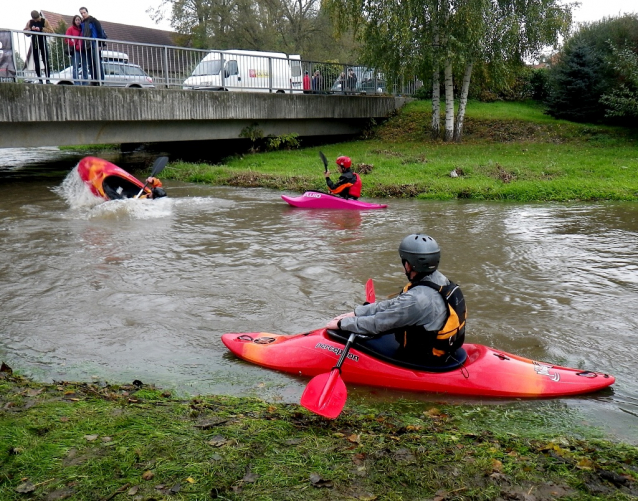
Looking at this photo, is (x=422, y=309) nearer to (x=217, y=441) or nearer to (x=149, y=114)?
(x=217, y=441)

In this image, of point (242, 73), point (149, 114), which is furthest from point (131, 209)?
point (242, 73)

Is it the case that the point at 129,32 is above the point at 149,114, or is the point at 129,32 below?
above

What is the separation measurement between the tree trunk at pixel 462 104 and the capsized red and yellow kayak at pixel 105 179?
11.2m

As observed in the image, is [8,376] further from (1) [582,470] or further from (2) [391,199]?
(2) [391,199]

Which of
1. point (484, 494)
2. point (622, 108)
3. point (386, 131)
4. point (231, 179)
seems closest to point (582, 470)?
point (484, 494)

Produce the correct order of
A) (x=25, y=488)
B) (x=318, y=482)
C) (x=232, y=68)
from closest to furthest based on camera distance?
(x=25, y=488) → (x=318, y=482) → (x=232, y=68)

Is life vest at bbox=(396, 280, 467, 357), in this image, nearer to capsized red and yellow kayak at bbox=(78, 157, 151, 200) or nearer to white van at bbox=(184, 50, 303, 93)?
capsized red and yellow kayak at bbox=(78, 157, 151, 200)

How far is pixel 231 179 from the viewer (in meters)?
15.8

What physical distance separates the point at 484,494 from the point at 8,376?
3.58m

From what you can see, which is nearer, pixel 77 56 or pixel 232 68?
pixel 77 56

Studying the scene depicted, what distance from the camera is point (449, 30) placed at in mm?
17469

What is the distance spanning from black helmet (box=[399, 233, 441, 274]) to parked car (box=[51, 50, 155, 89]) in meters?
12.2

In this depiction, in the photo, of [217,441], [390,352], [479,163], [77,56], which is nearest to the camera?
[217,441]

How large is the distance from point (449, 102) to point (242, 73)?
260 inches
